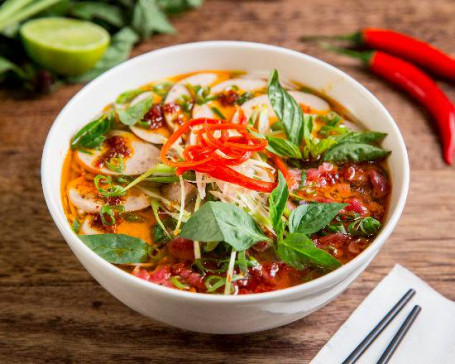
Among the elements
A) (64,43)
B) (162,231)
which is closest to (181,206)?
(162,231)

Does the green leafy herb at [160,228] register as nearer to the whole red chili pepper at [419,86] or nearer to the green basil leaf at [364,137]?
the green basil leaf at [364,137]

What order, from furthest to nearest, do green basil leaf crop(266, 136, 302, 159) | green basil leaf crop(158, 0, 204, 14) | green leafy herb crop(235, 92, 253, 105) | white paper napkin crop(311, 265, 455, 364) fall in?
1. green basil leaf crop(158, 0, 204, 14)
2. green leafy herb crop(235, 92, 253, 105)
3. green basil leaf crop(266, 136, 302, 159)
4. white paper napkin crop(311, 265, 455, 364)

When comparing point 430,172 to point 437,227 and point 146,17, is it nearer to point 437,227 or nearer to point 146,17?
point 437,227

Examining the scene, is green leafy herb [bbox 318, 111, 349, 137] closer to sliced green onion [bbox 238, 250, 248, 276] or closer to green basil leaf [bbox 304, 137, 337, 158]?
green basil leaf [bbox 304, 137, 337, 158]

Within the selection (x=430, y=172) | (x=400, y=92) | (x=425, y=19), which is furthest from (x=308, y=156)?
(x=425, y=19)

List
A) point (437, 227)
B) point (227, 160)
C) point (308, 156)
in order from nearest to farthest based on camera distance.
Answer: point (227, 160), point (308, 156), point (437, 227)

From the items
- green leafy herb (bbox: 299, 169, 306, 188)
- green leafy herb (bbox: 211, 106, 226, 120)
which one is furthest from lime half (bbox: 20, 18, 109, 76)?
green leafy herb (bbox: 299, 169, 306, 188)
